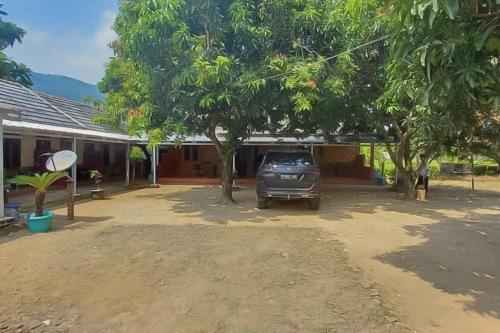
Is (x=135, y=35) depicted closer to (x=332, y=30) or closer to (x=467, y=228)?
(x=332, y=30)

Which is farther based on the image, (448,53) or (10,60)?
(10,60)

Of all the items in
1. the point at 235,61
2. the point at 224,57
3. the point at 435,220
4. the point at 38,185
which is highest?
the point at 235,61

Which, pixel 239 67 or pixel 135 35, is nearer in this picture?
pixel 135 35

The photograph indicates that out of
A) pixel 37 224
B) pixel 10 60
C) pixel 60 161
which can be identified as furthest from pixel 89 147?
pixel 37 224

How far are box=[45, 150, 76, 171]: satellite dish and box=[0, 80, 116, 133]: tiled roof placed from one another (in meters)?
2.94

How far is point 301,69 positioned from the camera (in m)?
9.13

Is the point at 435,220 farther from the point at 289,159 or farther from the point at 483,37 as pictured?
the point at 483,37

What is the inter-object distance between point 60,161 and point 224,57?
475 cm

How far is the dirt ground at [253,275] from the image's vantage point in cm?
396

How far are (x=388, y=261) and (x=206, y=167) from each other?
16.8 m

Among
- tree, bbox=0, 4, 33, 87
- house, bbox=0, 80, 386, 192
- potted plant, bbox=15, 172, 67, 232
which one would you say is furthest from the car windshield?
tree, bbox=0, 4, 33, 87

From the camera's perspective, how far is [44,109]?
14023mm

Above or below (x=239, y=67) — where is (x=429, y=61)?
below

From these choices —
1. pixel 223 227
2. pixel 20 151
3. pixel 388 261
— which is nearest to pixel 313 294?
pixel 388 261
